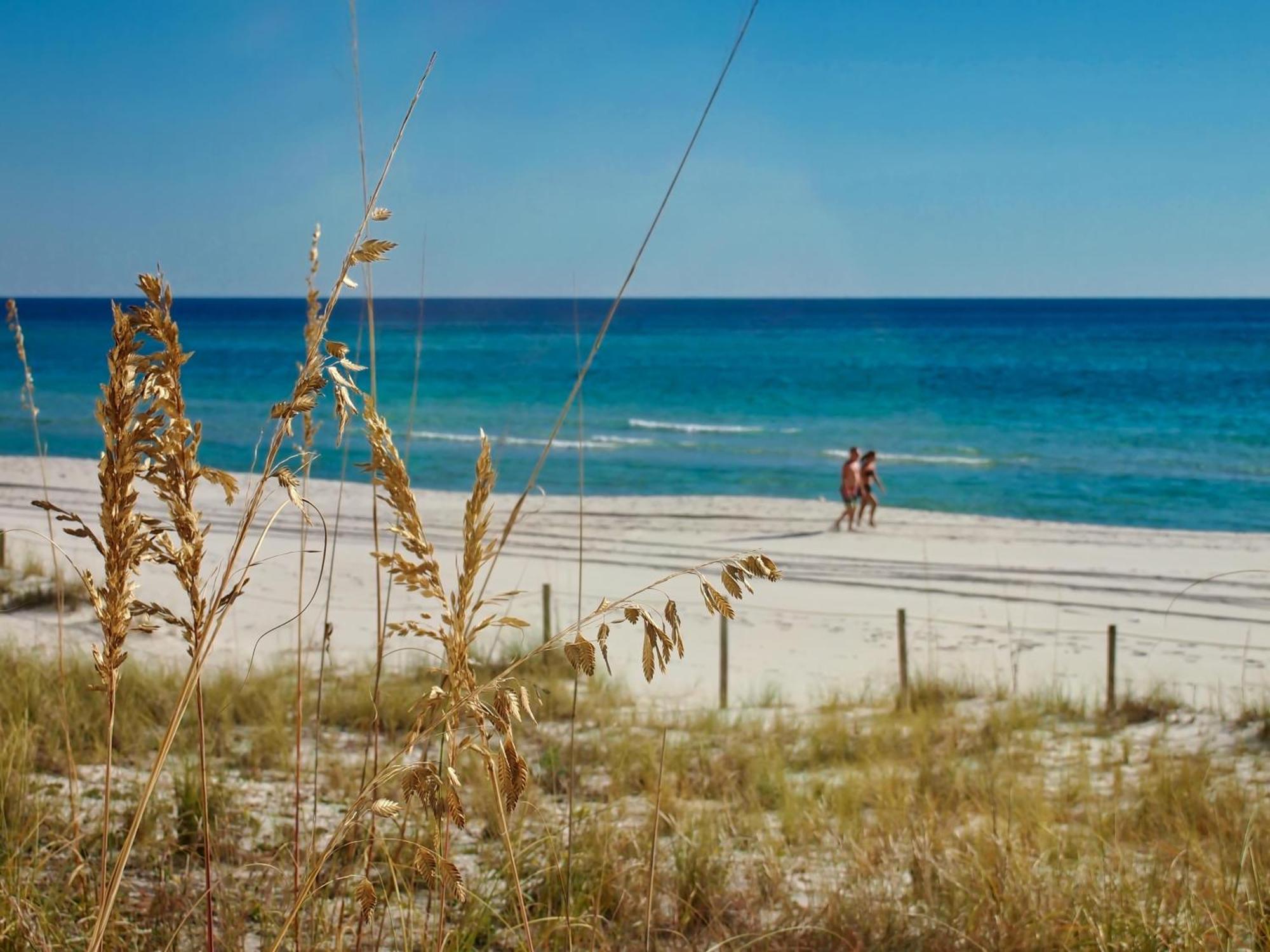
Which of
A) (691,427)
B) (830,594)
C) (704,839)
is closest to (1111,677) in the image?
(704,839)

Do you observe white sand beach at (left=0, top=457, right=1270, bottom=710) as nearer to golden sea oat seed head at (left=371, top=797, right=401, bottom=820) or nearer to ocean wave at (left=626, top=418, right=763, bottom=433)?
golden sea oat seed head at (left=371, top=797, right=401, bottom=820)

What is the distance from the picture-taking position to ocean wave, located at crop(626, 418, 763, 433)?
44188 millimetres

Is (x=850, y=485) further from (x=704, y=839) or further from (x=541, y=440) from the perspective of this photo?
(x=704, y=839)

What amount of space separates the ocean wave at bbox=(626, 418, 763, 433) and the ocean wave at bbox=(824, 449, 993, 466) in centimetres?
711

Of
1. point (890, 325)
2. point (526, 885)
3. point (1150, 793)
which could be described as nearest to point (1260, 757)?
point (1150, 793)

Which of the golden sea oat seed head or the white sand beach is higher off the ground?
the golden sea oat seed head

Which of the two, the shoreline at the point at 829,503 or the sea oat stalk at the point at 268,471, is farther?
→ the shoreline at the point at 829,503

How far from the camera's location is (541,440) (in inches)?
1547

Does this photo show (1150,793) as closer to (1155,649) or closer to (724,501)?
(1155,649)

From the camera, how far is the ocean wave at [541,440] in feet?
128

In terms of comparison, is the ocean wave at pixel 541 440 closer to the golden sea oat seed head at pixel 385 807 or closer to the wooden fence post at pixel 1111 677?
the wooden fence post at pixel 1111 677

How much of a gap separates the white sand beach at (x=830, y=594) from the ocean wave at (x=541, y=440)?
11.7 metres

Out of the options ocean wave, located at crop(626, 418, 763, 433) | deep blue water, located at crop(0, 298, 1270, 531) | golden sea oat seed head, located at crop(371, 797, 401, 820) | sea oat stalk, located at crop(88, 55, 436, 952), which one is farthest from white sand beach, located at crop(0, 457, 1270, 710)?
ocean wave, located at crop(626, 418, 763, 433)

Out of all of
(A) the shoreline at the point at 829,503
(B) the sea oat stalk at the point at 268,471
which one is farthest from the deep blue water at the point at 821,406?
(B) the sea oat stalk at the point at 268,471
